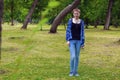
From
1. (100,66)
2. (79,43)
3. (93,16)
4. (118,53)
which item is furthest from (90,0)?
(79,43)

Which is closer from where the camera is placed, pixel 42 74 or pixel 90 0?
pixel 42 74

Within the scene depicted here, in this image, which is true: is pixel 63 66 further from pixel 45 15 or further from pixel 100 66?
pixel 45 15

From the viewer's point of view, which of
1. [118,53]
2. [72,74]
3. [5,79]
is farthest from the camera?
[118,53]

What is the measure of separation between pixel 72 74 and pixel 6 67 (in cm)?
299

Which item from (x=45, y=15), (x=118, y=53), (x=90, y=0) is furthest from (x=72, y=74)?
(x=90, y=0)

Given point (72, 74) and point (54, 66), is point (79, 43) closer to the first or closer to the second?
point (72, 74)

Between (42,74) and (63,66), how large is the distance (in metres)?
2.27

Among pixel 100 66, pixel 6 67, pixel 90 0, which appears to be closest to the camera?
pixel 6 67

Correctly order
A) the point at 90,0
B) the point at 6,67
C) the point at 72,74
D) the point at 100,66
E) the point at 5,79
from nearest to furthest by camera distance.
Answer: the point at 5,79, the point at 72,74, the point at 6,67, the point at 100,66, the point at 90,0

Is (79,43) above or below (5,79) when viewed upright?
above

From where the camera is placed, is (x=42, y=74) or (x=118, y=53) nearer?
(x=42, y=74)

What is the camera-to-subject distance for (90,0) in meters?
65.1

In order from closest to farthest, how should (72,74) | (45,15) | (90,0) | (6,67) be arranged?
(45,15)
(72,74)
(6,67)
(90,0)

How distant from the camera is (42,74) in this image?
13.5 metres
